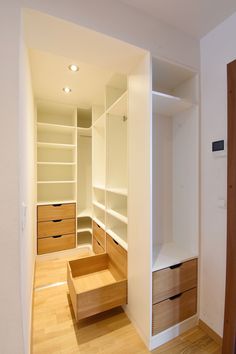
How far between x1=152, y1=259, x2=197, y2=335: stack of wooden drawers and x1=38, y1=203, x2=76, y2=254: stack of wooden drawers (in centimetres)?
177

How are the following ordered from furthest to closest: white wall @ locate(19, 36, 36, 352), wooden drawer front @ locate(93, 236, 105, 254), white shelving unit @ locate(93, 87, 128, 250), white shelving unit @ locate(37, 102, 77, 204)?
white shelving unit @ locate(37, 102, 77, 204) → wooden drawer front @ locate(93, 236, 105, 254) → white shelving unit @ locate(93, 87, 128, 250) → white wall @ locate(19, 36, 36, 352)

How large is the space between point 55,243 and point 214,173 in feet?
7.82

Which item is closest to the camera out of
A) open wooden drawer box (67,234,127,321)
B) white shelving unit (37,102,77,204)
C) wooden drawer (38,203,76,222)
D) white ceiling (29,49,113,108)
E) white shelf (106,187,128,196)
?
open wooden drawer box (67,234,127,321)

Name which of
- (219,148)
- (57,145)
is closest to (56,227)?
(57,145)

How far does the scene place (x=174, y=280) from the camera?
4.56ft

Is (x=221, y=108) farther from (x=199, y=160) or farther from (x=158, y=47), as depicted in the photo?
(x=158, y=47)

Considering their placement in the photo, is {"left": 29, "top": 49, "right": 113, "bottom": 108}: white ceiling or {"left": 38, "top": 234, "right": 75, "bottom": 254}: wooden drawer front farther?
{"left": 38, "top": 234, "right": 75, "bottom": 254}: wooden drawer front

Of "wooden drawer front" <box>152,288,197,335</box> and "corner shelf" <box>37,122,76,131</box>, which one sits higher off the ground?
"corner shelf" <box>37,122,76,131</box>

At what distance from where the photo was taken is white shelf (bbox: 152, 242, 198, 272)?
136 cm

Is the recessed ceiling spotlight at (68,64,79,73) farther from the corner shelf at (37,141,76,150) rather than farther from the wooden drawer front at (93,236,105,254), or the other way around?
the wooden drawer front at (93,236,105,254)

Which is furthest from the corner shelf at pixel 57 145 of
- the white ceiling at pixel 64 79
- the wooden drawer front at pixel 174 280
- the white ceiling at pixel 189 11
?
the wooden drawer front at pixel 174 280

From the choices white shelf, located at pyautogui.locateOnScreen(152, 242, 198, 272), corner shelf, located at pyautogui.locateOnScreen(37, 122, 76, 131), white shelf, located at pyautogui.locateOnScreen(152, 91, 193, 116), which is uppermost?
corner shelf, located at pyautogui.locateOnScreen(37, 122, 76, 131)

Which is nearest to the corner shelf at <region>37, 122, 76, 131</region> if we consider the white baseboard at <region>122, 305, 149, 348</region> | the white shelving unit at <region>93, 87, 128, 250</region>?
the white shelving unit at <region>93, 87, 128, 250</region>

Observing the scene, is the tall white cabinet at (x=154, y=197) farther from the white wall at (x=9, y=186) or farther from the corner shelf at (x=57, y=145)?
the white wall at (x=9, y=186)
